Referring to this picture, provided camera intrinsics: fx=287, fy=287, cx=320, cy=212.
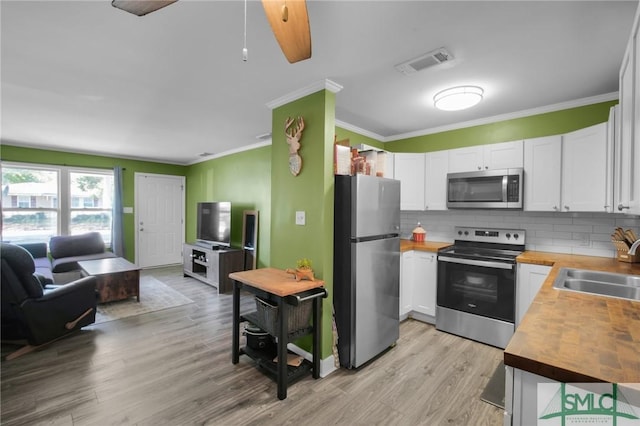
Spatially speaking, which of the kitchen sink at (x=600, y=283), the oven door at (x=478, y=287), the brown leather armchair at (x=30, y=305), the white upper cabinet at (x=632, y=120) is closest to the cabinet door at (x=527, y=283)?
the oven door at (x=478, y=287)

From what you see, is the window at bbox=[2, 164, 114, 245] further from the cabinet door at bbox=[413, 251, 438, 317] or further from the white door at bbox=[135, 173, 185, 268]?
the cabinet door at bbox=[413, 251, 438, 317]

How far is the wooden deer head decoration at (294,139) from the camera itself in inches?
106

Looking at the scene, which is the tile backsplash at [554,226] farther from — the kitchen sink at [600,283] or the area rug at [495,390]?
the area rug at [495,390]

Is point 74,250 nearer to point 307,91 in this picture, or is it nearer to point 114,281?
point 114,281

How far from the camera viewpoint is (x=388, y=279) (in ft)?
9.23

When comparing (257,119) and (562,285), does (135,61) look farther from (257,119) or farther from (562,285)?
(562,285)

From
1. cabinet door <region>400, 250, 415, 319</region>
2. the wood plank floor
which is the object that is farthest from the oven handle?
the wood plank floor

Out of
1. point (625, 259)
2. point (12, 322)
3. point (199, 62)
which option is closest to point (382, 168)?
point (199, 62)

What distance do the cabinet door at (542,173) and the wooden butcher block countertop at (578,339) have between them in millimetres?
1601

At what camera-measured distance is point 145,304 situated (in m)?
4.14

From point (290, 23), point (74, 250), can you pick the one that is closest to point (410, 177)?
point (290, 23)

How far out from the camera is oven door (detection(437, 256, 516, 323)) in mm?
2811

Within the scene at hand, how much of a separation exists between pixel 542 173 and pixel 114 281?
5492 mm

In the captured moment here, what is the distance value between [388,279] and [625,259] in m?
2.07
